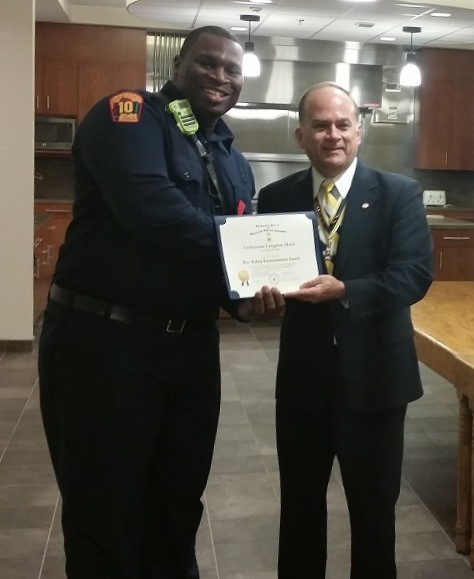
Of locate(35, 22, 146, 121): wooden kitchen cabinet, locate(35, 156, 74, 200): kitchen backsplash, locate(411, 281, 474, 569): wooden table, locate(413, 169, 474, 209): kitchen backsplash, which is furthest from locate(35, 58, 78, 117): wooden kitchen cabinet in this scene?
locate(411, 281, 474, 569): wooden table

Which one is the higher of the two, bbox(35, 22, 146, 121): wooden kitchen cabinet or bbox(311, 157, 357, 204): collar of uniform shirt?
bbox(35, 22, 146, 121): wooden kitchen cabinet

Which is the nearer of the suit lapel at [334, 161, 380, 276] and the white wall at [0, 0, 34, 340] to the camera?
the suit lapel at [334, 161, 380, 276]

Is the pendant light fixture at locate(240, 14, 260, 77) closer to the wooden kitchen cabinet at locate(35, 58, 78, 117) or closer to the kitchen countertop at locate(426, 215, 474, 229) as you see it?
the wooden kitchen cabinet at locate(35, 58, 78, 117)

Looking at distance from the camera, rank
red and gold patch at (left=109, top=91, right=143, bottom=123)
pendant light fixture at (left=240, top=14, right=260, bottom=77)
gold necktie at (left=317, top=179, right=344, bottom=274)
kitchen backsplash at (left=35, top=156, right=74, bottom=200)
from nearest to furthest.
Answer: red and gold patch at (left=109, top=91, right=143, bottom=123), gold necktie at (left=317, top=179, right=344, bottom=274), pendant light fixture at (left=240, top=14, right=260, bottom=77), kitchen backsplash at (left=35, top=156, right=74, bottom=200)

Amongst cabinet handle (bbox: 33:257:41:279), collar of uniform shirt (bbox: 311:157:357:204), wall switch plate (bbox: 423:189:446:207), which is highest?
collar of uniform shirt (bbox: 311:157:357:204)

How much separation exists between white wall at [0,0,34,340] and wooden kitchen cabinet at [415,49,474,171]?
4.30 meters

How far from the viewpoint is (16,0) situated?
15.8ft

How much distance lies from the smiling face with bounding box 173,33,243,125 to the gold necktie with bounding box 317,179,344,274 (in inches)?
13.0

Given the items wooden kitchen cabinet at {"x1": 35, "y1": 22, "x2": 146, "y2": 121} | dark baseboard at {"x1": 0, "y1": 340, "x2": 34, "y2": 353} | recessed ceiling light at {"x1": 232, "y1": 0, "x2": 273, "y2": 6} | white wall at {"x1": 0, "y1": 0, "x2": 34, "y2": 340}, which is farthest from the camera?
wooden kitchen cabinet at {"x1": 35, "y1": 22, "x2": 146, "y2": 121}

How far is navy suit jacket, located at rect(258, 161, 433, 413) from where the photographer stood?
1.75 meters

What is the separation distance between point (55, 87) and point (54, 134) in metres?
0.44

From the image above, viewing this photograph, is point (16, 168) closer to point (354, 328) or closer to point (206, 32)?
point (206, 32)

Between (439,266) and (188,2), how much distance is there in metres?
3.19

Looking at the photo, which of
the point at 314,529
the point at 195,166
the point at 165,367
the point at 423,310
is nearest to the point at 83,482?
the point at 165,367
